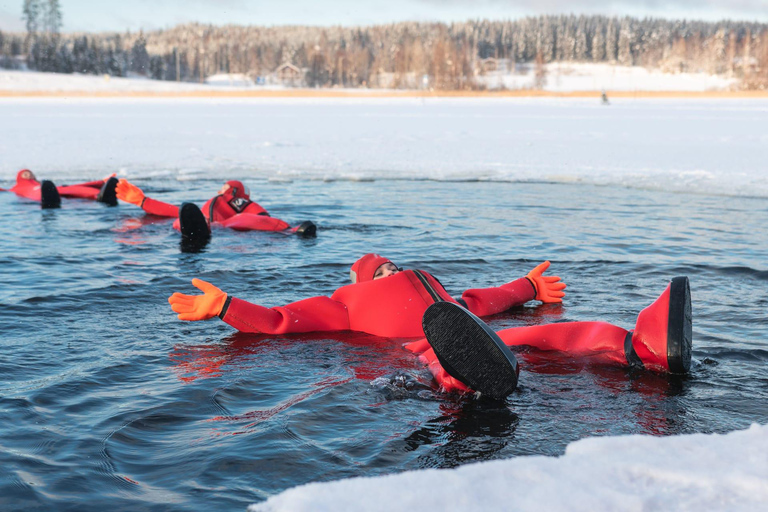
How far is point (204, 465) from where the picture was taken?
119 inches

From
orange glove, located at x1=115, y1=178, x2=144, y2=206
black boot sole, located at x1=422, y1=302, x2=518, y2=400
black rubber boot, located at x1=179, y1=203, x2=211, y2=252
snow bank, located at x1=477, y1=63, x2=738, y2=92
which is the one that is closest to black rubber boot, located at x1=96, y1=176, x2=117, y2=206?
orange glove, located at x1=115, y1=178, x2=144, y2=206

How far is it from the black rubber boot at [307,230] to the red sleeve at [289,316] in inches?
137

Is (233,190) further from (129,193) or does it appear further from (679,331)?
(679,331)

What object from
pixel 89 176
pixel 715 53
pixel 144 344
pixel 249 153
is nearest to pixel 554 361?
pixel 144 344

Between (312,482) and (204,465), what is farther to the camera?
(204,465)

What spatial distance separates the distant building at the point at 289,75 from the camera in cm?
10775

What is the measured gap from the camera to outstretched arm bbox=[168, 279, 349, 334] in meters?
4.66

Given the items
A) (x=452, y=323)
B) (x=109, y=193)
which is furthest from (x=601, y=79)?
(x=452, y=323)

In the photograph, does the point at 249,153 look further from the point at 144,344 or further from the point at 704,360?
the point at 704,360

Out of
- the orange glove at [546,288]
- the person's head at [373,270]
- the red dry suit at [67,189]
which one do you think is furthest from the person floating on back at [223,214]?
the orange glove at [546,288]

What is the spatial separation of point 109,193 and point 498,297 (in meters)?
7.20

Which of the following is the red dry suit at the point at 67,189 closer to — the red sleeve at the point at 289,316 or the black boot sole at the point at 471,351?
the red sleeve at the point at 289,316

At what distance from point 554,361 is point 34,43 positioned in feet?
Answer: 356

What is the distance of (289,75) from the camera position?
110 metres
